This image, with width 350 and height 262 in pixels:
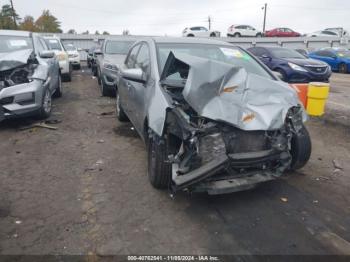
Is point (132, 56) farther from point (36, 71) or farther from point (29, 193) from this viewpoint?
point (29, 193)

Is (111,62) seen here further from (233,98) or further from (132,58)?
(233,98)

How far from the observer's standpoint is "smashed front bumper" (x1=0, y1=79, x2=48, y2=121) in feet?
18.8

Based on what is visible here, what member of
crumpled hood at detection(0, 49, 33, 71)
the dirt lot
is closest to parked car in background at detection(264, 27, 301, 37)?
the dirt lot

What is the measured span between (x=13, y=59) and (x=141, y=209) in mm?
4451

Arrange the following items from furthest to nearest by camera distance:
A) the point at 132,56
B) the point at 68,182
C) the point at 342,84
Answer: the point at 342,84, the point at 132,56, the point at 68,182

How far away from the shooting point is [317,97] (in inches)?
286

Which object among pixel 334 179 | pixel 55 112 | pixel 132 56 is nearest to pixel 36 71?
pixel 55 112

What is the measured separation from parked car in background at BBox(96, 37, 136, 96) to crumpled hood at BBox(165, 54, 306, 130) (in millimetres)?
4756

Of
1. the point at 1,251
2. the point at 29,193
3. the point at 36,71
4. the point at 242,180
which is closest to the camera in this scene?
the point at 1,251

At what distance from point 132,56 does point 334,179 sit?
12.7 feet

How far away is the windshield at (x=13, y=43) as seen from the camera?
7049mm

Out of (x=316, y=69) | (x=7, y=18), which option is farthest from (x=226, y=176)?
(x=7, y=18)

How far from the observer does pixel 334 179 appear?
4289 millimetres

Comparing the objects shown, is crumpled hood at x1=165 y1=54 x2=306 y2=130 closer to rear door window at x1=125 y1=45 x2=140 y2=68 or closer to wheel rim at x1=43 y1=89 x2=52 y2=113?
rear door window at x1=125 y1=45 x2=140 y2=68
